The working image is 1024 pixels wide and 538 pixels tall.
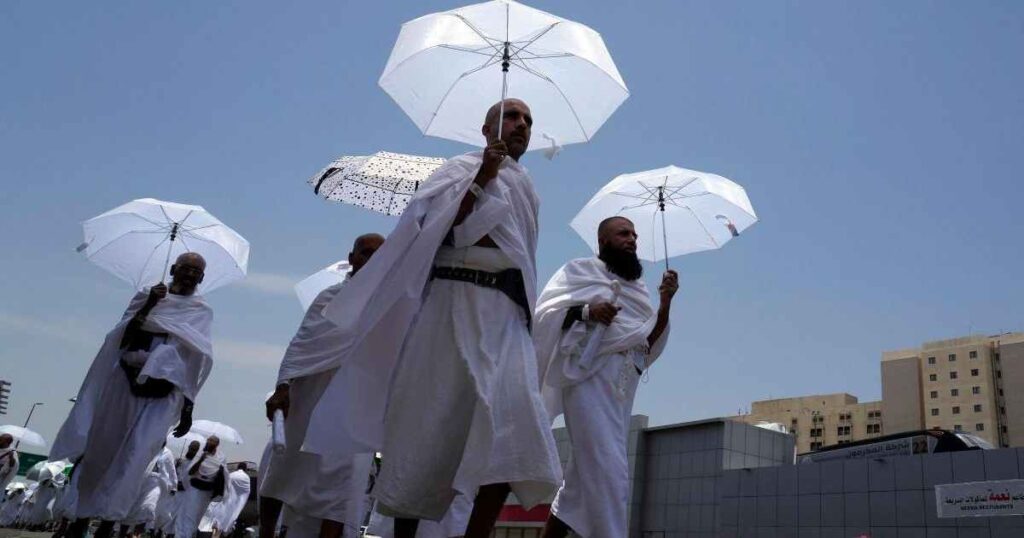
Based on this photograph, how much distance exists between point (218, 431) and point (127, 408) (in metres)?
18.8

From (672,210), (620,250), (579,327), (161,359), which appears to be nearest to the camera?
(579,327)

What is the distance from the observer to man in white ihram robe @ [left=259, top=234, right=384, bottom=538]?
5.39m

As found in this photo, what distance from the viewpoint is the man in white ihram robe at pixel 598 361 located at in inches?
207

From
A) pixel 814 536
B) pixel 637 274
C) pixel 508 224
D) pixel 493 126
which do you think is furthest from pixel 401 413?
pixel 814 536

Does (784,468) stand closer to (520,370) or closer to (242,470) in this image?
(242,470)

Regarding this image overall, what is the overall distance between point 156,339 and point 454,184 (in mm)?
4232

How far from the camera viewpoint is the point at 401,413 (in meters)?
3.71

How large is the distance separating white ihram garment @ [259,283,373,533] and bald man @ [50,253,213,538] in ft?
5.08

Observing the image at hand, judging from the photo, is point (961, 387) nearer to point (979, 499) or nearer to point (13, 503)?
point (979, 499)

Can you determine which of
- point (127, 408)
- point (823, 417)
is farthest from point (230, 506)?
point (823, 417)

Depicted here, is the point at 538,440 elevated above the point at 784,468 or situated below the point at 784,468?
below

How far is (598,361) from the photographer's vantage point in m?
5.82

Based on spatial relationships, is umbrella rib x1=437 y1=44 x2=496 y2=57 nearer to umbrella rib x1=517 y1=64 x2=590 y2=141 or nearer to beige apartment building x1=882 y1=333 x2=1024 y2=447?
umbrella rib x1=517 y1=64 x2=590 y2=141

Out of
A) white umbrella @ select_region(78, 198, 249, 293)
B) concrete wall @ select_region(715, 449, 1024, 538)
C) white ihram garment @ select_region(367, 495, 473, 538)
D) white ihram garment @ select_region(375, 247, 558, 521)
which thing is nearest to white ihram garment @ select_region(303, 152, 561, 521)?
white ihram garment @ select_region(375, 247, 558, 521)
